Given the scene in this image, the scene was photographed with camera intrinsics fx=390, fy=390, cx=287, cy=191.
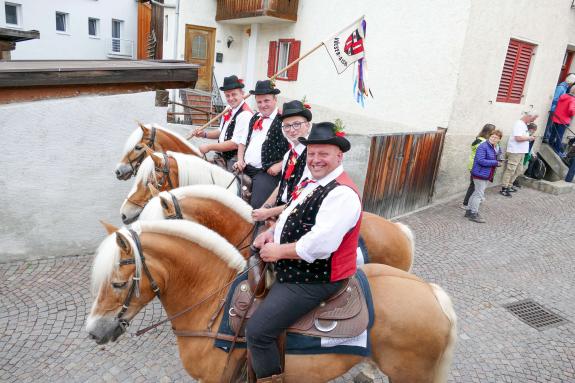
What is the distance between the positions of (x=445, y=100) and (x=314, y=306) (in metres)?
7.72

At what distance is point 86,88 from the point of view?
5367mm

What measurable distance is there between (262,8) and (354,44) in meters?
8.53

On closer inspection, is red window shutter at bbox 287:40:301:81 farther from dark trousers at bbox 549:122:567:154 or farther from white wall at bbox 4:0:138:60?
white wall at bbox 4:0:138:60

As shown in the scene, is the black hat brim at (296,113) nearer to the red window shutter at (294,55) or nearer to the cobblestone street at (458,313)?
the cobblestone street at (458,313)

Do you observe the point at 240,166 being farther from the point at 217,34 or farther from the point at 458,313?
the point at 217,34

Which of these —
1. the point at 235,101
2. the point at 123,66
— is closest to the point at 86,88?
the point at 123,66

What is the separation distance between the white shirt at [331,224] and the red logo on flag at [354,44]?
4.59 m

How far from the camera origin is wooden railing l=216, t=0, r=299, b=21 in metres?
13.5

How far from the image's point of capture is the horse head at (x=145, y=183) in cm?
408

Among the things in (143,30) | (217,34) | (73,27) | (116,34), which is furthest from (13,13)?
(217,34)

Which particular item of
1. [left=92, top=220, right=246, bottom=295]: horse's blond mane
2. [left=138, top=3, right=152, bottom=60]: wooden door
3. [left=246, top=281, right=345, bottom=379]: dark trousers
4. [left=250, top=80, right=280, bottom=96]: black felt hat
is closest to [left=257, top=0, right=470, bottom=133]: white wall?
[left=250, top=80, right=280, bottom=96]: black felt hat

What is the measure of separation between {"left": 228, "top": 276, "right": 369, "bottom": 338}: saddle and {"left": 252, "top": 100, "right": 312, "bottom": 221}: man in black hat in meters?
1.00

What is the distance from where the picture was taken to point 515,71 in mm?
10344

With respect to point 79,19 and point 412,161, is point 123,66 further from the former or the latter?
point 79,19
